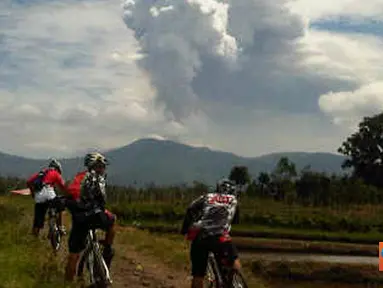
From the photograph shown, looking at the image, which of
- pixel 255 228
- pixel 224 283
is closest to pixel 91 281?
pixel 224 283

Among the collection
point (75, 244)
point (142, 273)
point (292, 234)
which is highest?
point (75, 244)

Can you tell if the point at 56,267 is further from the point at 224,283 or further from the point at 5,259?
the point at 224,283

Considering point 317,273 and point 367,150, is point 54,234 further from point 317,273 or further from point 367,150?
A: point 367,150

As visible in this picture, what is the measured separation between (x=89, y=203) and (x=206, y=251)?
187cm

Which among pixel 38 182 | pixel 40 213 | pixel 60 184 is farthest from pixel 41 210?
pixel 60 184

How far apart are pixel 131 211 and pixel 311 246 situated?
1725 centimetres

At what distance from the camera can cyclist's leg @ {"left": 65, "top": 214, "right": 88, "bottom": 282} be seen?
10.1 m

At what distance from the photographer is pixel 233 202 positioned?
391 inches

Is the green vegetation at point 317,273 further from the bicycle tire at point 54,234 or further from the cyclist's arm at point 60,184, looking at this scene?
the cyclist's arm at point 60,184

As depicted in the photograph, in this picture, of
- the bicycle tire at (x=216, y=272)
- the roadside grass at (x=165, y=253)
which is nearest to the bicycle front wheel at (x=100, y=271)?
the bicycle tire at (x=216, y=272)

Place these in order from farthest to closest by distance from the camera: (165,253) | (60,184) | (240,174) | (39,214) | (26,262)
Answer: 1. (240,174)
2. (165,253)
3. (39,214)
4. (26,262)
5. (60,184)

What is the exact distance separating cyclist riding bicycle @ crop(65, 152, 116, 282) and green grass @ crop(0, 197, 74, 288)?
87 cm

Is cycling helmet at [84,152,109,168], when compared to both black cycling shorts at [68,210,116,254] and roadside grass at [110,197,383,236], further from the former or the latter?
roadside grass at [110,197,383,236]

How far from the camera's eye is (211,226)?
9.77 m
